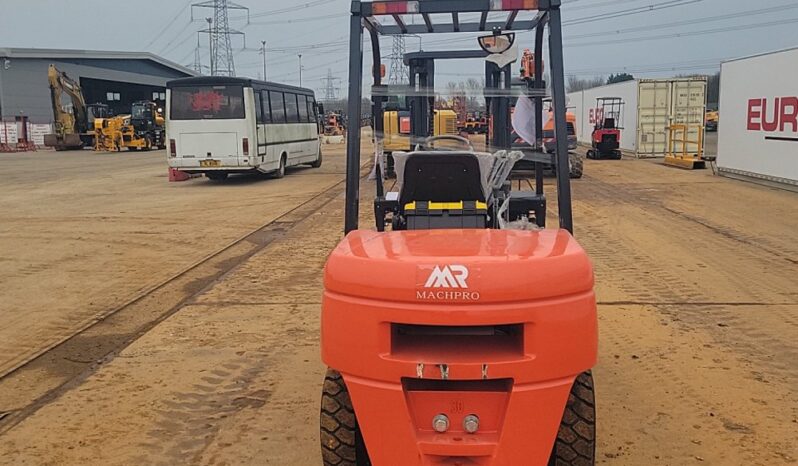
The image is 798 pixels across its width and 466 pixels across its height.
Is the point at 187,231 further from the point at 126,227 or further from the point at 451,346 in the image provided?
the point at 451,346

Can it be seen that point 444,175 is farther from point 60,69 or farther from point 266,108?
point 60,69

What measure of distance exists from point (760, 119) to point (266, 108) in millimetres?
13711

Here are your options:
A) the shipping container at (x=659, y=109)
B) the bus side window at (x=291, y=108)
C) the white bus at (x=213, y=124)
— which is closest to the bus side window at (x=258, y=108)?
the white bus at (x=213, y=124)

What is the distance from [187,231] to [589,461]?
1032 centimetres

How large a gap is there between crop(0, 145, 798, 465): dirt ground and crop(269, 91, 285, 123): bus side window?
41.0ft

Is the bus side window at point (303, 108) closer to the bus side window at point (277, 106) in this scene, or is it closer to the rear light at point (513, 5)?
the bus side window at point (277, 106)

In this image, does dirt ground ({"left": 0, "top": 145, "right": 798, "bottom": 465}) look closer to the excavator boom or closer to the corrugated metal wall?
the excavator boom

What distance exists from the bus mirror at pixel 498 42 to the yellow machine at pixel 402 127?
77cm

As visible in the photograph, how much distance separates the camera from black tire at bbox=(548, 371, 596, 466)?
3.37m

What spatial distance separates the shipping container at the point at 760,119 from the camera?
1684 centimetres

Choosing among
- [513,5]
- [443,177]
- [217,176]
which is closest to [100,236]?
[443,177]

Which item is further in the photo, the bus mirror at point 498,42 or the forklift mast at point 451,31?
the bus mirror at point 498,42

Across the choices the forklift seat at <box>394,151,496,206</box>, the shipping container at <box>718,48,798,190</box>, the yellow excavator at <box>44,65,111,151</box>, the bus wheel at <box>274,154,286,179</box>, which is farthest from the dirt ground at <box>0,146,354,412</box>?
the yellow excavator at <box>44,65,111,151</box>

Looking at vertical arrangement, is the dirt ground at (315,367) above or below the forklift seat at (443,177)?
below
